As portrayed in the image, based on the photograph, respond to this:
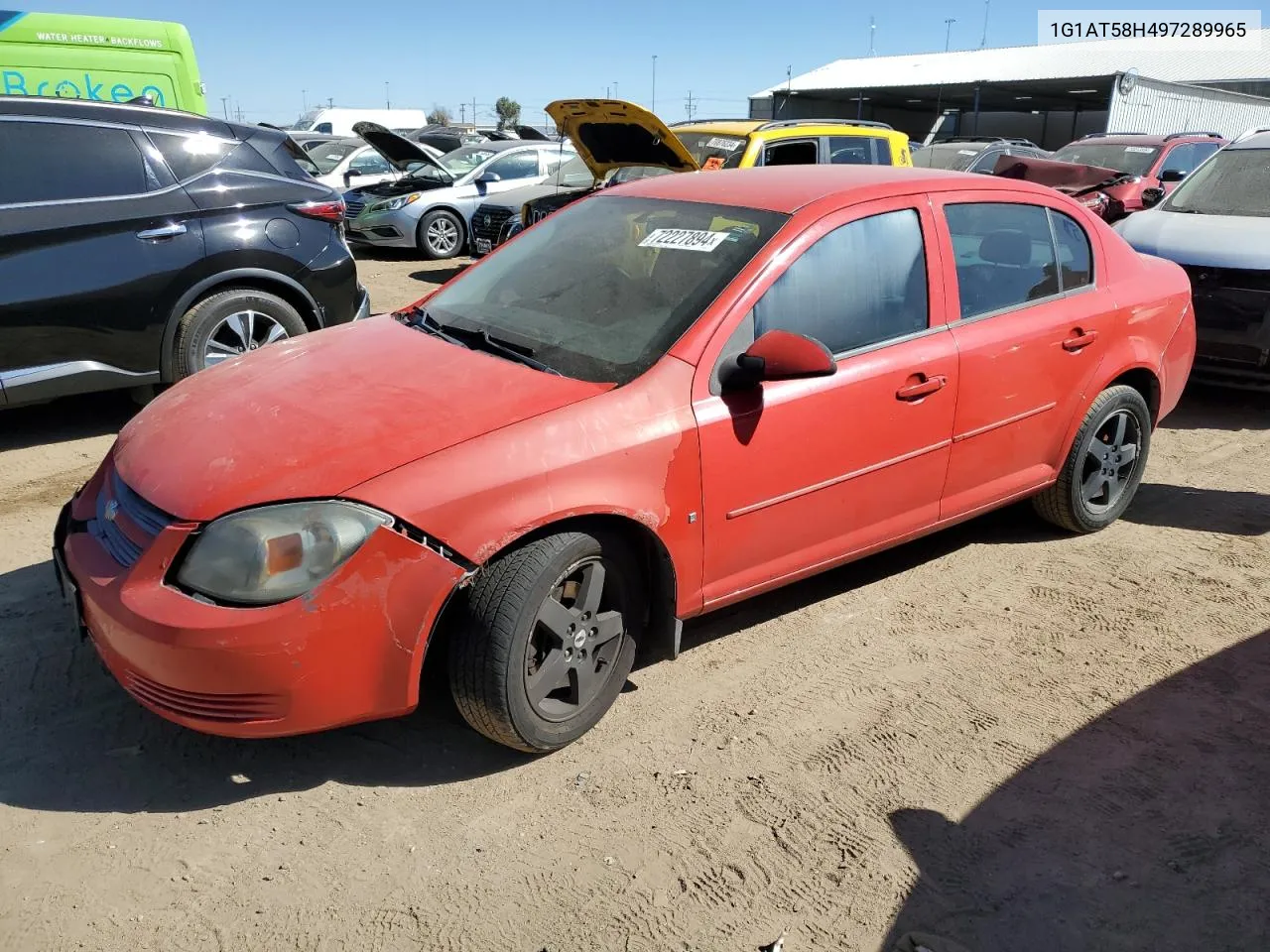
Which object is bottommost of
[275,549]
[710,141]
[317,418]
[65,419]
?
[65,419]

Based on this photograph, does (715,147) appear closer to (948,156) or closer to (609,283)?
(609,283)

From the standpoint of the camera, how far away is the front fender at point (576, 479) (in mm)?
2561

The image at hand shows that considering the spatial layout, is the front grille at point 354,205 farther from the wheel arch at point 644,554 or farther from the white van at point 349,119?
the white van at point 349,119

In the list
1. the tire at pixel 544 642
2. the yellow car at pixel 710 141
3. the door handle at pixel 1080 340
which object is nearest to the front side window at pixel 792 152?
the yellow car at pixel 710 141

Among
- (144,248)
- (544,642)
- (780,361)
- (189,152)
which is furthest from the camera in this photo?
(189,152)

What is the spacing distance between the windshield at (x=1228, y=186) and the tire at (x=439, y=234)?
8.59 m

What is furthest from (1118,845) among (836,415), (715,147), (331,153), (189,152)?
(331,153)

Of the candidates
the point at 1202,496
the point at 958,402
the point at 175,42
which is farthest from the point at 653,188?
the point at 175,42

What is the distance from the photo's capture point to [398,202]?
12.7 metres

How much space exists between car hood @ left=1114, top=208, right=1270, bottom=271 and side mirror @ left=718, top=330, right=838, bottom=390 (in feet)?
15.2

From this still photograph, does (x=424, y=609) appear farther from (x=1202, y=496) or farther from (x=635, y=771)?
(x=1202, y=496)

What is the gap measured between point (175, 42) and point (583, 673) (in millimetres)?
8125

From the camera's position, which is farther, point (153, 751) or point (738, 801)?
point (153, 751)

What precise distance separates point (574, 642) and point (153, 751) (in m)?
1.28
